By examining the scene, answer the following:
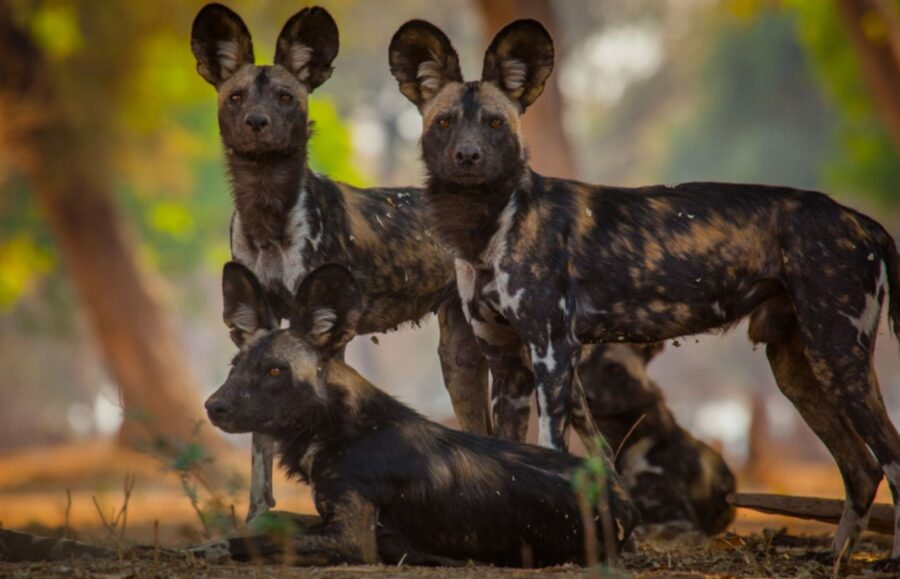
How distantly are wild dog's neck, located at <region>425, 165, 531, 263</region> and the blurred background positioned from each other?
13.9 inches

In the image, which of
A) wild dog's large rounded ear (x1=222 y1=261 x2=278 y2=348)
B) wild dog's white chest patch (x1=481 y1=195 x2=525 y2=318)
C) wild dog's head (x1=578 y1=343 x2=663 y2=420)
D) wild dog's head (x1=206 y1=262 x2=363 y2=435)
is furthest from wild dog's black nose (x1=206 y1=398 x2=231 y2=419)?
wild dog's head (x1=578 y1=343 x2=663 y2=420)

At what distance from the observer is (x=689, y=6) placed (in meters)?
37.2

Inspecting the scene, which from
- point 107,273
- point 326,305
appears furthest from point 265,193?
point 107,273

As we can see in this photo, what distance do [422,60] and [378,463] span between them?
192 cm

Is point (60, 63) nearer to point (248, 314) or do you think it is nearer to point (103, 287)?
point (103, 287)

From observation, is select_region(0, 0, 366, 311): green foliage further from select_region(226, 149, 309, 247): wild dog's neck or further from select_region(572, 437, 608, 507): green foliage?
select_region(572, 437, 608, 507): green foliage

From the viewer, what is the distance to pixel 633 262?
584 centimetres

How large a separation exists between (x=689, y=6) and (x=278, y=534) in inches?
1341

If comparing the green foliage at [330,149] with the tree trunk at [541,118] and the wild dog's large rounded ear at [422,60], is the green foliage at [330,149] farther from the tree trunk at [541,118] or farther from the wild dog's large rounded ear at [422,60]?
the wild dog's large rounded ear at [422,60]

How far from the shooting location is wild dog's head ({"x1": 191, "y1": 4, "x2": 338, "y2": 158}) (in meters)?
6.16

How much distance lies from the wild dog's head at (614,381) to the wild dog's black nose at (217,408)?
9.32ft

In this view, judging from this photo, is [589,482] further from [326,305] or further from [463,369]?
[463,369]

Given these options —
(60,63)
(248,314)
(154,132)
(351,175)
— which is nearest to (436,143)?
(248,314)

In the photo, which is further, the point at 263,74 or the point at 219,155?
the point at 219,155
